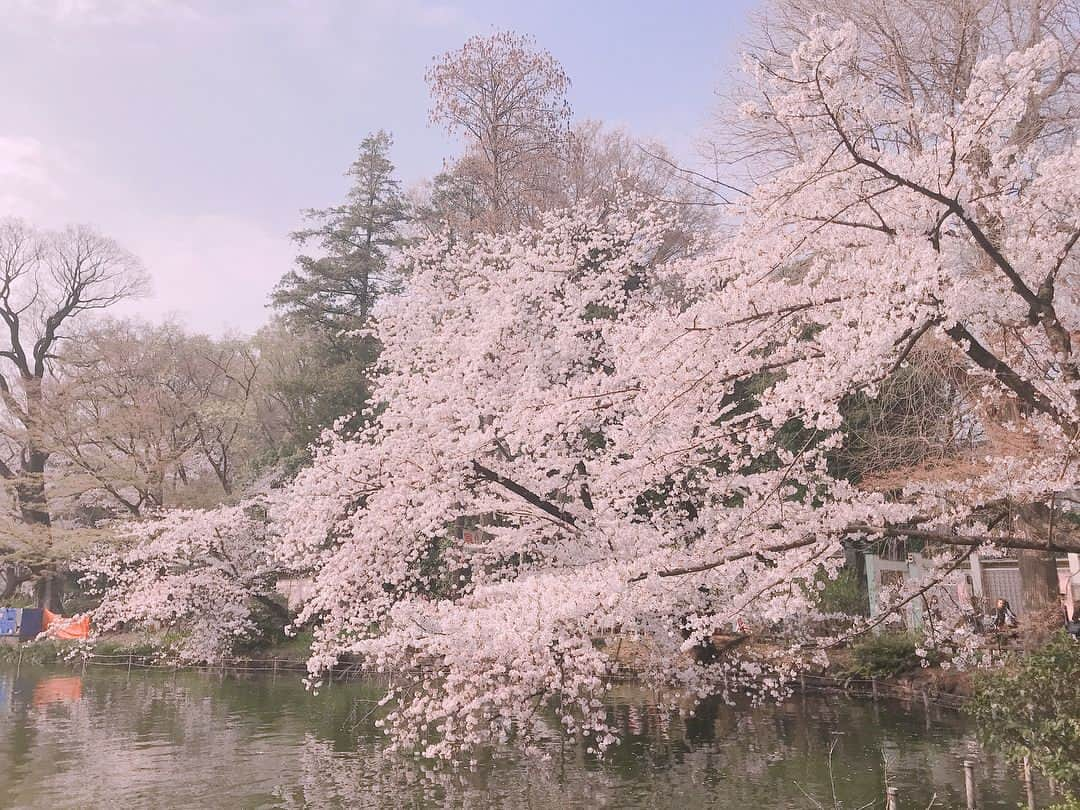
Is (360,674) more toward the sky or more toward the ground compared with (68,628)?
more toward the ground

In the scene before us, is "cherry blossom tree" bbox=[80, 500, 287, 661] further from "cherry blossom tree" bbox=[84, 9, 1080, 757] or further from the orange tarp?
"cherry blossom tree" bbox=[84, 9, 1080, 757]

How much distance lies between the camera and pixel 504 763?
11680mm

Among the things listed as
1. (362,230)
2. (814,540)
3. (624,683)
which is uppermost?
(362,230)

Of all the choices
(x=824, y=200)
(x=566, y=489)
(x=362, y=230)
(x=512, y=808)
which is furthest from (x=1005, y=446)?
(x=362, y=230)

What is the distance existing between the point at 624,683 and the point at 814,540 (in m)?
12.0

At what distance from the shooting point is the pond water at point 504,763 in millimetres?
9984

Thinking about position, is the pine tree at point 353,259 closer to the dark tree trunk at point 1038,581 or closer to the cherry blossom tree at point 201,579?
the cherry blossom tree at point 201,579

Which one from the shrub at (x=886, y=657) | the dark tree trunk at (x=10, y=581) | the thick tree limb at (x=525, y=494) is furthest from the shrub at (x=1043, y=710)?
the dark tree trunk at (x=10, y=581)

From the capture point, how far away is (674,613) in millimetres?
11492

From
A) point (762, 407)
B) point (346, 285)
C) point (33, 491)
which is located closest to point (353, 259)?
point (346, 285)

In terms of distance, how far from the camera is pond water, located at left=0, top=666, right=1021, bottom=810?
32.8 ft

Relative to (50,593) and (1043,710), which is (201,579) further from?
(1043,710)

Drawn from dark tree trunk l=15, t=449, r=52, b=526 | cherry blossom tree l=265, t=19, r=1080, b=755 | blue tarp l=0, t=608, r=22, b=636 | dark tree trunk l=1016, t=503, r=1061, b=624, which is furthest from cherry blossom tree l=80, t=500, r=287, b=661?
dark tree trunk l=1016, t=503, r=1061, b=624

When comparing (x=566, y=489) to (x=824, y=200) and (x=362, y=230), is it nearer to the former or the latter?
(x=824, y=200)
